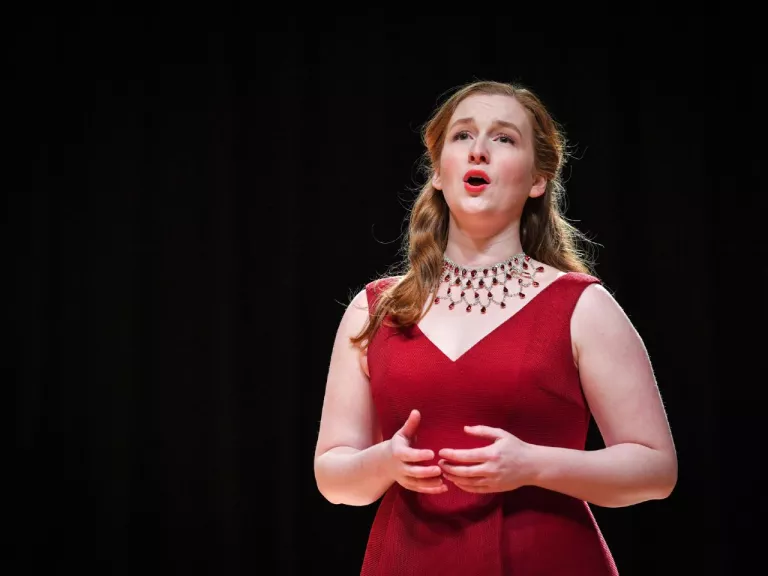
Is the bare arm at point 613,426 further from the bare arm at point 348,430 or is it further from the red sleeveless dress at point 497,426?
the bare arm at point 348,430

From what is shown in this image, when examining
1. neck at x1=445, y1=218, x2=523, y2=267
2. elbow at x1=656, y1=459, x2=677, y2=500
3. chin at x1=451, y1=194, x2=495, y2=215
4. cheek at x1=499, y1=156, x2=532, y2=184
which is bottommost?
elbow at x1=656, y1=459, x2=677, y2=500

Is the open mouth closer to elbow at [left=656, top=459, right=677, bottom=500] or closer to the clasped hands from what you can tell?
the clasped hands

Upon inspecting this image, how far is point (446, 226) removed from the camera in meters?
1.78

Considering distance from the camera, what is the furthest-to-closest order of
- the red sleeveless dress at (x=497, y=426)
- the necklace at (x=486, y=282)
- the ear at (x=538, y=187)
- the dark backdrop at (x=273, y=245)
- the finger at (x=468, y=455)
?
the dark backdrop at (x=273, y=245) < the ear at (x=538, y=187) < the necklace at (x=486, y=282) < the red sleeveless dress at (x=497, y=426) < the finger at (x=468, y=455)

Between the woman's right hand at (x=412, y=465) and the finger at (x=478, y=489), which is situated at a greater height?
the woman's right hand at (x=412, y=465)

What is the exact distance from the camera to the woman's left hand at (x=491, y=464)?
134 cm

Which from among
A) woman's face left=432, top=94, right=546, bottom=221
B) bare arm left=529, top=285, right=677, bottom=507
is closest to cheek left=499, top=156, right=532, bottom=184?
woman's face left=432, top=94, right=546, bottom=221

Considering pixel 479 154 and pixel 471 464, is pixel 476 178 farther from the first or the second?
pixel 471 464

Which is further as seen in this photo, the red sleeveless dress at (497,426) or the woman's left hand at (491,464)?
the red sleeveless dress at (497,426)

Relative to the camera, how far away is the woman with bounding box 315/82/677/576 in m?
1.44

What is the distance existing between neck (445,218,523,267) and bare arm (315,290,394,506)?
0.20 meters

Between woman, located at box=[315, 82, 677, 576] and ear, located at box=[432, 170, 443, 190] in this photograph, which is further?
ear, located at box=[432, 170, 443, 190]

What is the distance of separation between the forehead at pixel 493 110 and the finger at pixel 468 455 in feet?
1.99

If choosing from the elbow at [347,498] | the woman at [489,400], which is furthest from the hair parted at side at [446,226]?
the elbow at [347,498]
